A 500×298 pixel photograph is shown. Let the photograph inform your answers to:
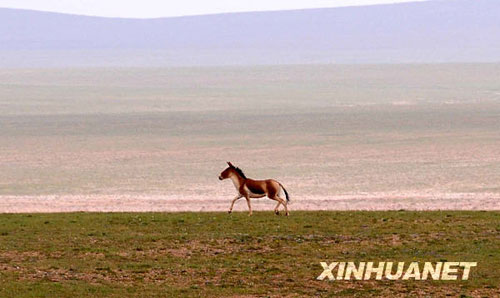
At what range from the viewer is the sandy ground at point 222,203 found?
26.5m

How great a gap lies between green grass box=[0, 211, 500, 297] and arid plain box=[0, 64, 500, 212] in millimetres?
6432

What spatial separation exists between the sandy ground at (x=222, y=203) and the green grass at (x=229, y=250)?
202 inches

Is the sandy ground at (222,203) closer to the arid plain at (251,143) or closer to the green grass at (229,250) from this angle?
the arid plain at (251,143)

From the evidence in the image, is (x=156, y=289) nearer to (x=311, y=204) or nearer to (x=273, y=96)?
(x=311, y=204)

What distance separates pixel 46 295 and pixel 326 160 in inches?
1210

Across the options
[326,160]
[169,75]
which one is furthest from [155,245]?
[169,75]

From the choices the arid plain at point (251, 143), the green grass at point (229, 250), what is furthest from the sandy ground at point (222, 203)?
the green grass at point (229, 250)

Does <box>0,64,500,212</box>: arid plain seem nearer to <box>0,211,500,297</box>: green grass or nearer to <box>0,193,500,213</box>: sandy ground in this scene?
<box>0,193,500,213</box>: sandy ground

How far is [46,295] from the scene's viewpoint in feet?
46.1

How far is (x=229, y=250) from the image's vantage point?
1703 cm

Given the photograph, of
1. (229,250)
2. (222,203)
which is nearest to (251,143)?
(222,203)

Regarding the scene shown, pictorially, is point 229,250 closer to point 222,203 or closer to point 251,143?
point 222,203

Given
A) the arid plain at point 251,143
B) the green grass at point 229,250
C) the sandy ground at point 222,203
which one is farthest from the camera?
the arid plain at point 251,143

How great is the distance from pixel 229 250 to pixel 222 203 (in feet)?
36.4
